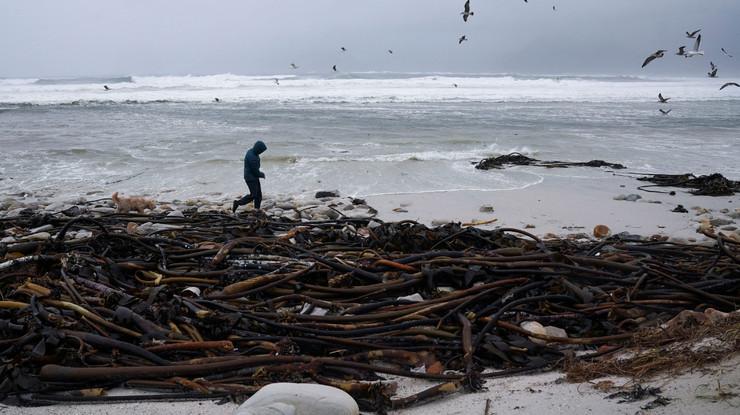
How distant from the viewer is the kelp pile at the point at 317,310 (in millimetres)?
2695

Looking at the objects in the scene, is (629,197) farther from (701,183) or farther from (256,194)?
(256,194)

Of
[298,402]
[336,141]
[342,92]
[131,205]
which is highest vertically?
[342,92]

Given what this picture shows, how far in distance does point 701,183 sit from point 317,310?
8.93 m

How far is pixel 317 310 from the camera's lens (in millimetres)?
3613

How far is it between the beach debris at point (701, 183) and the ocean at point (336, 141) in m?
1.39

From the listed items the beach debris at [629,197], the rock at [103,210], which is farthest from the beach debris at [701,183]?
the rock at [103,210]

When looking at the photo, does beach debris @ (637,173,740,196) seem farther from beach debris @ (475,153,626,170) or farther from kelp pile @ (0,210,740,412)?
kelp pile @ (0,210,740,412)

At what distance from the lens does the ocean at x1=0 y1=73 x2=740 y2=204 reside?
444 inches

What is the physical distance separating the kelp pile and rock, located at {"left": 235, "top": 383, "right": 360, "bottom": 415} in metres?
0.20

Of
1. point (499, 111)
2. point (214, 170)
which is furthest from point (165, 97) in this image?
point (214, 170)

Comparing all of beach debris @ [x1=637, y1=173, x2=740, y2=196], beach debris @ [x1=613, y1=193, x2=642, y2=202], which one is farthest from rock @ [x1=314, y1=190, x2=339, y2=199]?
beach debris @ [x1=637, y1=173, x2=740, y2=196]

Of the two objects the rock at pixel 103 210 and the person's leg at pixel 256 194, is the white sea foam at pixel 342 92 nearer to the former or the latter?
the person's leg at pixel 256 194

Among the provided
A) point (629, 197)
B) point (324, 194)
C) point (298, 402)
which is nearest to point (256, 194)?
point (324, 194)

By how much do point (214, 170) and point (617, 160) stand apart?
991 centimetres
